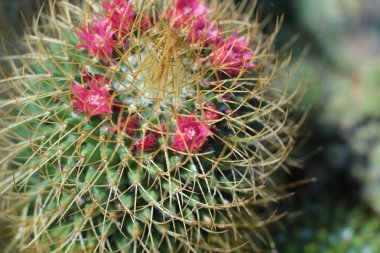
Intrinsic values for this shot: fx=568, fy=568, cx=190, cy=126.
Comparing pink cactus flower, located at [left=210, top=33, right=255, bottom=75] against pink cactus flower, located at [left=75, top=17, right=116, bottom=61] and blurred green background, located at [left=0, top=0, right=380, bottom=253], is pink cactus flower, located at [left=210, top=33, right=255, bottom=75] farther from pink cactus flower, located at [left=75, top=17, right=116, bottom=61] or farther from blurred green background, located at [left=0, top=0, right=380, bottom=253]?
blurred green background, located at [left=0, top=0, right=380, bottom=253]

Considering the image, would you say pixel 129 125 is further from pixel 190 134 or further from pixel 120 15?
pixel 120 15

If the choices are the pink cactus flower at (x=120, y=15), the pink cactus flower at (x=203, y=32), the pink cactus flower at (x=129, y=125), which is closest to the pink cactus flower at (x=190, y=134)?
the pink cactus flower at (x=129, y=125)

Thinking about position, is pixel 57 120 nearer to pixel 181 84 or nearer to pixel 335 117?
pixel 181 84

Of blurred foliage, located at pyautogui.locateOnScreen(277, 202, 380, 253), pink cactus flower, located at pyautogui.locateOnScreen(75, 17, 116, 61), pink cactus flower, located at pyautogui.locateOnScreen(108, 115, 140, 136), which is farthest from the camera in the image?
blurred foliage, located at pyautogui.locateOnScreen(277, 202, 380, 253)

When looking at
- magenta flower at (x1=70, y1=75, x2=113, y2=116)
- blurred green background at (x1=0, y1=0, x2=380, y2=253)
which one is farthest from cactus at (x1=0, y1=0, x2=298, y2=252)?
blurred green background at (x1=0, y1=0, x2=380, y2=253)

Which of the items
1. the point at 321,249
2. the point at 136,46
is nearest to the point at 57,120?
the point at 136,46
